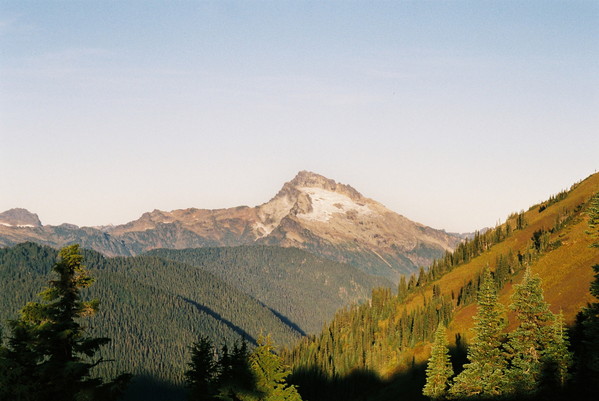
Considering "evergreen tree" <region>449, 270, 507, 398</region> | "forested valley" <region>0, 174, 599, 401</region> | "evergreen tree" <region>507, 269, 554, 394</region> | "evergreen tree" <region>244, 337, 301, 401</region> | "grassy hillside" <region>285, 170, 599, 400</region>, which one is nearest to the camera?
"forested valley" <region>0, 174, 599, 401</region>

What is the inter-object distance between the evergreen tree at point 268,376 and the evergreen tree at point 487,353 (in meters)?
23.9

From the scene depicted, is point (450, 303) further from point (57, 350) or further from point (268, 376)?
point (57, 350)

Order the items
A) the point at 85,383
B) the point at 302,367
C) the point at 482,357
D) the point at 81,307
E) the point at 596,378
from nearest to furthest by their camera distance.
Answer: the point at 85,383
the point at 81,307
the point at 596,378
the point at 482,357
the point at 302,367

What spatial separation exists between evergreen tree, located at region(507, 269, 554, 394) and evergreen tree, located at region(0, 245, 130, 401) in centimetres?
3200

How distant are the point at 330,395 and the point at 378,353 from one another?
18.0 m

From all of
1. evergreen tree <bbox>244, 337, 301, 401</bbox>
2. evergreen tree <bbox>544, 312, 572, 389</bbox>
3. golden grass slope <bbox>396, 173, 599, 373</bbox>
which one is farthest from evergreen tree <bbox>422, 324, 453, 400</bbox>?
evergreen tree <bbox>244, 337, 301, 401</bbox>

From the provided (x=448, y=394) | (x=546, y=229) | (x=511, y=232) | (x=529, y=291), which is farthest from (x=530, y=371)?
(x=511, y=232)

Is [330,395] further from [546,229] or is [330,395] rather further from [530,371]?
[530,371]

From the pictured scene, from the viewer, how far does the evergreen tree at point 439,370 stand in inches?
2414

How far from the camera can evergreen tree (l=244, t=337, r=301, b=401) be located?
1209 inches

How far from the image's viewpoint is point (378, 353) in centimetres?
16375

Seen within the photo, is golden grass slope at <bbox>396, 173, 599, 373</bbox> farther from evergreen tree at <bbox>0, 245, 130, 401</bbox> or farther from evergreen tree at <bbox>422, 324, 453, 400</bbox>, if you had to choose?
evergreen tree at <bbox>0, 245, 130, 401</bbox>

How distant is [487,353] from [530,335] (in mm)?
5777

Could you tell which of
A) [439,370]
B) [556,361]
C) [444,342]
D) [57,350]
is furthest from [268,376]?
[439,370]
